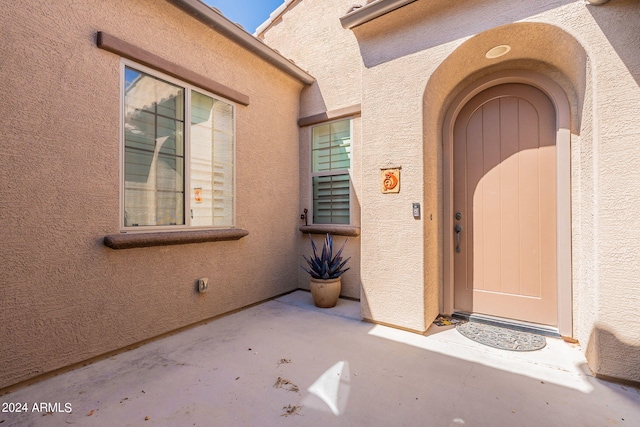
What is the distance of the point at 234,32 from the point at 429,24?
223cm

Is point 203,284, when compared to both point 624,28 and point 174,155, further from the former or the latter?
point 624,28

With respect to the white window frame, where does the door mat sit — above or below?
below

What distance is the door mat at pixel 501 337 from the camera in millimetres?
2737

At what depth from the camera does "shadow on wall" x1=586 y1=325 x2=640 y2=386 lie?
2.11m

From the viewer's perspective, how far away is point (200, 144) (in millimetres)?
3443

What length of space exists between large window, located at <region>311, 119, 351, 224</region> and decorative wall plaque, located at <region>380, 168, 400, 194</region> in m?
1.14

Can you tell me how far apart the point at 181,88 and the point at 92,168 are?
1319 millimetres

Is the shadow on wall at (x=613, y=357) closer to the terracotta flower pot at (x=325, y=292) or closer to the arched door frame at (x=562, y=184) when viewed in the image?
the arched door frame at (x=562, y=184)

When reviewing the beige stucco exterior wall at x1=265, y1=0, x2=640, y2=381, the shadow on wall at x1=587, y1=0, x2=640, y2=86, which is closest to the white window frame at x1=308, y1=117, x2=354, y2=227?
the beige stucco exterior wall at x1=265, y1=0, x2=640, y2=381

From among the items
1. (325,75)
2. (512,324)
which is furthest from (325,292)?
(325,75)

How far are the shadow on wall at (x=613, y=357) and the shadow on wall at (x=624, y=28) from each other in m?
1.90

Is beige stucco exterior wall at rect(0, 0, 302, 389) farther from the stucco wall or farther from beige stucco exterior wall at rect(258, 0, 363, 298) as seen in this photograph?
the stucco wall

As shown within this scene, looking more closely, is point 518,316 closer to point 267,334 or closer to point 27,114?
point 267,334


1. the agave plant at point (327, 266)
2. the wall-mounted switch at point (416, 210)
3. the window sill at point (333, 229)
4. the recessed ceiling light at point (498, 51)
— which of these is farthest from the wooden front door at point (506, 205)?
the agave plant at point (327, 266)
